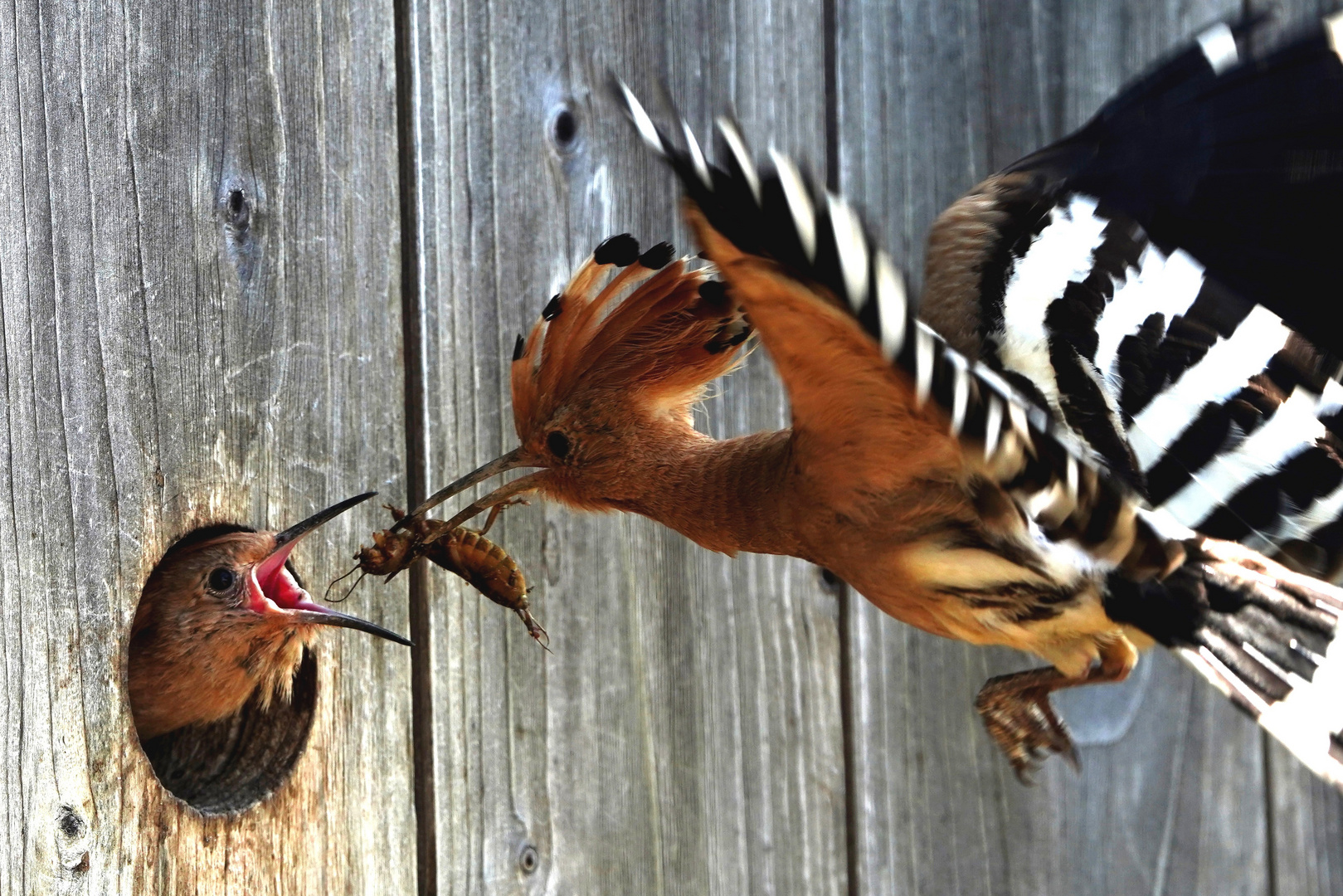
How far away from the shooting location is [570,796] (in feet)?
5.25

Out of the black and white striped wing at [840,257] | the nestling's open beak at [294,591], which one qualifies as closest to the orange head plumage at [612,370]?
the nestling's open beak at [294,591]

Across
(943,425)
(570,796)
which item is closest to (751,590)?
(570,796)

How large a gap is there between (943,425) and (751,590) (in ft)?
2.10

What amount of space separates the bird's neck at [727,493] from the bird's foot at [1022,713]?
0.39m

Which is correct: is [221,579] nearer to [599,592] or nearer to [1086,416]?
[599,592]

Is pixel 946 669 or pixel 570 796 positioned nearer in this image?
pixel 570 796

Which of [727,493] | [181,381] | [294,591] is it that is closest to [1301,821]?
[727,493]

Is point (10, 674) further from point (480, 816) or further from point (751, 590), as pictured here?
point (751, 590)

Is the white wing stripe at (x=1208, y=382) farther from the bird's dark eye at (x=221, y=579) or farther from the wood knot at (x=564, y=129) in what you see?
the bird's dark eye at (x=221, y=579)

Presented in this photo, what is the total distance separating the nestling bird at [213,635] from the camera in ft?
4.67

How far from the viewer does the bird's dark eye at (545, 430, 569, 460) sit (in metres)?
1.56

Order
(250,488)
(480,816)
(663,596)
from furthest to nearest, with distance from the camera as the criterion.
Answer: (663,596), (480,816), (250,488)

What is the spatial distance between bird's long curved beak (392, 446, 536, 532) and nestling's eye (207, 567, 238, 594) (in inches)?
8.6

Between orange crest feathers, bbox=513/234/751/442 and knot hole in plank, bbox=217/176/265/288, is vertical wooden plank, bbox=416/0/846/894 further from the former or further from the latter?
knot hole in plank, bbox=217/176/265/288
